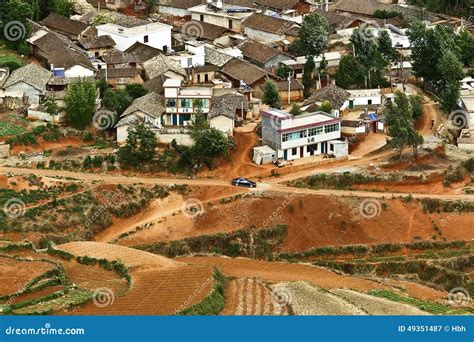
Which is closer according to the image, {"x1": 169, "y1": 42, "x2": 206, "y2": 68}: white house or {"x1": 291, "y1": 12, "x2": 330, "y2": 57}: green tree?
{"x1": 169, "y1": 42, "x2": 206, "y2": 68}: white house

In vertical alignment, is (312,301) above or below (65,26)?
below

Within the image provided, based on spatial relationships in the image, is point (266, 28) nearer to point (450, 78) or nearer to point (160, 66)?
point (160, 66)

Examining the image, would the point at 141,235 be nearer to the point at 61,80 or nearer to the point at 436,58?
the point at 61,80

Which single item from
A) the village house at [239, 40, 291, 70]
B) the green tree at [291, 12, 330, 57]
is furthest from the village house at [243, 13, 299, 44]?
the green tree at [291, 12, 330, 57]

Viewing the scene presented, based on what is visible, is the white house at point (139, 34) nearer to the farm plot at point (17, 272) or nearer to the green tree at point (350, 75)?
the green tree at point (350, 75)

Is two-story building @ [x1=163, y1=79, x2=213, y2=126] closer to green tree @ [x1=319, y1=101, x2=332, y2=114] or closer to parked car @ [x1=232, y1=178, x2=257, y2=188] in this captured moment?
parked car @ [x1=232, y1=178, x2=257, y2=188]

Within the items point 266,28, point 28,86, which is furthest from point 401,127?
point 266,28

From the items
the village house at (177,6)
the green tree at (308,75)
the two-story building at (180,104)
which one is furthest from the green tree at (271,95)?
the village house at (177,6)
